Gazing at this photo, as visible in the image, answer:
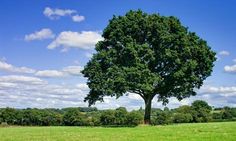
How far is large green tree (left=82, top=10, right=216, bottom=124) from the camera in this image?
59875 millimetres

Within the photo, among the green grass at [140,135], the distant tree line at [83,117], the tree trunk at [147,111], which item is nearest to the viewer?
the green grass at [140,135]

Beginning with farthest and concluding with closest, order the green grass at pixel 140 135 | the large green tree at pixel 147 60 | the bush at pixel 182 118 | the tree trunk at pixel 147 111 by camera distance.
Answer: the bush at pixel 182 118
the tree trunk at pixel 147 111
the large green tree at pixel 147 60
the green grass at pixel 140 135

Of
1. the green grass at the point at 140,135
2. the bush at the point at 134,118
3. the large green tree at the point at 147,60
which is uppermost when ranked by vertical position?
the large green tree at the point at 147,60

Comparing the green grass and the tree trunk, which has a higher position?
the tree trunk

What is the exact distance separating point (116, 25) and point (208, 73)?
15190 mm

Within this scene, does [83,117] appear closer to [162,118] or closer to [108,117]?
[108,117]

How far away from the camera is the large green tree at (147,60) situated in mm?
59875

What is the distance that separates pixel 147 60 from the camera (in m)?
62.5

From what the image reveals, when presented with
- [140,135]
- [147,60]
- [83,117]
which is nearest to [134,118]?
[83,117]

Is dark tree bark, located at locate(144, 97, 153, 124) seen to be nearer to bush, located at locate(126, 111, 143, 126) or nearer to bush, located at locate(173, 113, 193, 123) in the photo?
bush, located at locate(126, 111, 143, 126)

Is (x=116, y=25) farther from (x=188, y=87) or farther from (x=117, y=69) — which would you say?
(x=188, y=87)

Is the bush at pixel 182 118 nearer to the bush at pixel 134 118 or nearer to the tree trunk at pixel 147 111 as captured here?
the bush at pixel 134 118

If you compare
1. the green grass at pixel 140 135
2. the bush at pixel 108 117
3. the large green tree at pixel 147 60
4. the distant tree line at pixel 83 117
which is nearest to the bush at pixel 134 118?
the distant tree line at pixel 83 117

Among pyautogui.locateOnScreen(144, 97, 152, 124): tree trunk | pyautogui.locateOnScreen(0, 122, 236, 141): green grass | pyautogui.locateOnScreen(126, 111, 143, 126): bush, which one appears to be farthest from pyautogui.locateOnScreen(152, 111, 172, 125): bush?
pyautogui.locateOnScreen(0, 122, 236, 141): green grass
